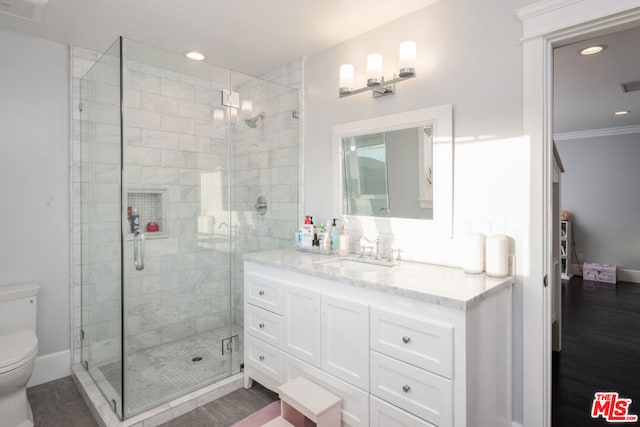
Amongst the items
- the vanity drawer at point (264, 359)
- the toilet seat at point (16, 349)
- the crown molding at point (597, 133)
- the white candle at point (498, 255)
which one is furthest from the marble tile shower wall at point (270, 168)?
the crown molding at point (597, 133)

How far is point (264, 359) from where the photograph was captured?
2.27 meters

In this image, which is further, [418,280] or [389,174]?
[389,174]

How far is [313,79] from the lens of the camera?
9.24 ft

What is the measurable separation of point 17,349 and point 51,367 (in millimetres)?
750

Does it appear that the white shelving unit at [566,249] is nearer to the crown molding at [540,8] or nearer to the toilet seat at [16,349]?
the crown molding at [540,8]

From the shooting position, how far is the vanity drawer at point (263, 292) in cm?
216

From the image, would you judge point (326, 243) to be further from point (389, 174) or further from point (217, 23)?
point (217, 23)

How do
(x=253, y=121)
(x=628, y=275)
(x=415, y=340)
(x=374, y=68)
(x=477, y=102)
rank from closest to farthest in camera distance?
(x=415, y=340)
(x=477, y=102)
(x=374, y=68)
(x=253, y=121)
(x=628, y=275)

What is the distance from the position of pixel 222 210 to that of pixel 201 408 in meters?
1.33

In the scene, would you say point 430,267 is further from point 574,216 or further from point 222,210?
point 574,216

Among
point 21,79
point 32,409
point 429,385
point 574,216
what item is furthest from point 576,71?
point 32,409

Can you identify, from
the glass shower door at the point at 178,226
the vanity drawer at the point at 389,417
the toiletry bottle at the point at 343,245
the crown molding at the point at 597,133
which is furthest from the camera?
the crown molding at the point at 597,133

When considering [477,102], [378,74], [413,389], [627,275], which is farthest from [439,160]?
[627,275]

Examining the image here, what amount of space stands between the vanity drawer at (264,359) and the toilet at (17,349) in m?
1.23
